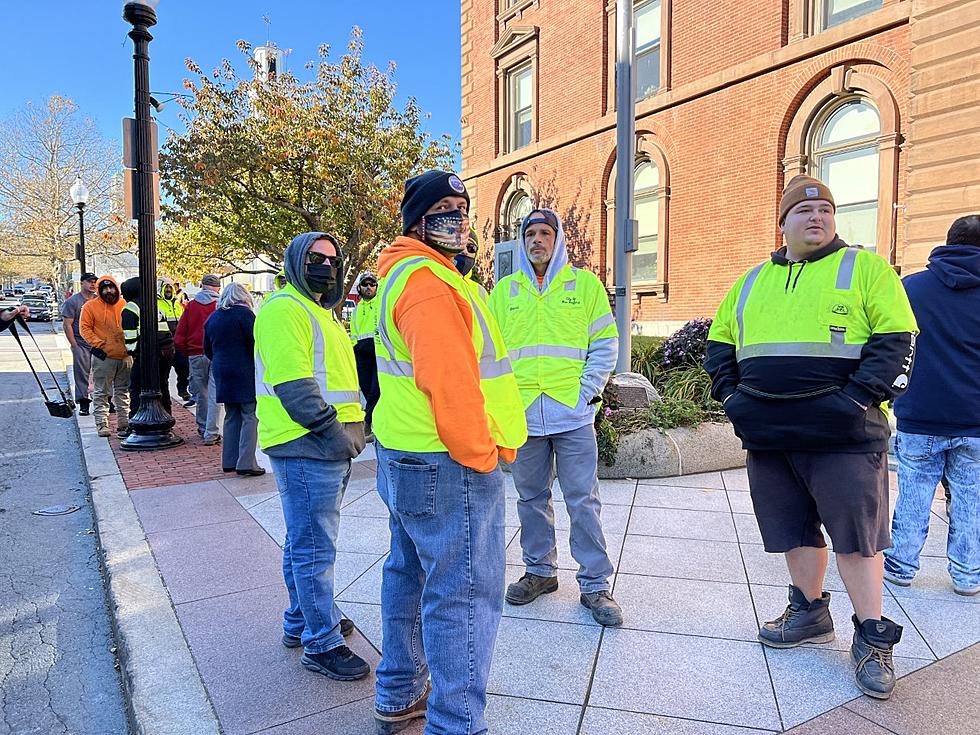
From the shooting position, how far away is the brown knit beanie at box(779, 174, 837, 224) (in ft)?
9.87

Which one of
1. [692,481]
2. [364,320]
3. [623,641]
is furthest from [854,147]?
[623,641]

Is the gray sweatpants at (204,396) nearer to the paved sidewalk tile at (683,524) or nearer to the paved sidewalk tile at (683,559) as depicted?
the paved sidewalk tile at (683,524)

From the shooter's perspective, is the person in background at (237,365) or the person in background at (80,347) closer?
the person in background at (237,365)

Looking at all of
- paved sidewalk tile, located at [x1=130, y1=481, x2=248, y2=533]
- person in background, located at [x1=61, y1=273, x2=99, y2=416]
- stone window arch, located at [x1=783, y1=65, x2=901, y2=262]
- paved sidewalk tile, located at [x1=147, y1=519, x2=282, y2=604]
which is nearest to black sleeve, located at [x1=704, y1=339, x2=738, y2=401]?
paved sidewalk tile, located at [x1=147, y1=519, x2=282, y2=604]

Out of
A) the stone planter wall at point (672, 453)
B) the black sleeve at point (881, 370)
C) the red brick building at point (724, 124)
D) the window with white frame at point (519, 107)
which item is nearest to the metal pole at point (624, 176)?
the stone planter wall at point (672, 453)

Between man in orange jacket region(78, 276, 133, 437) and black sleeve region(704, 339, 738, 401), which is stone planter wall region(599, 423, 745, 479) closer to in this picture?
black sleeve region(704, 339, 738, 401)

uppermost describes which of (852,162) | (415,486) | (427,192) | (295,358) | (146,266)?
(852,162)

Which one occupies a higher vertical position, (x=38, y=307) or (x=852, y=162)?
(x=852, y=162)

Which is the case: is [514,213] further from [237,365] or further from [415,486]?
[415,486]

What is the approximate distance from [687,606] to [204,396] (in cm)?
727

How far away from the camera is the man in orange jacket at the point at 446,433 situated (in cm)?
214

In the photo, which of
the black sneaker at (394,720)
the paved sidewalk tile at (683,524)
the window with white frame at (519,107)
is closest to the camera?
the black sneaker at (394,720)

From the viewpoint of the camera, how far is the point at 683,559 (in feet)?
14.6

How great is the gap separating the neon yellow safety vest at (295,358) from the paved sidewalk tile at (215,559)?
4.88ft
